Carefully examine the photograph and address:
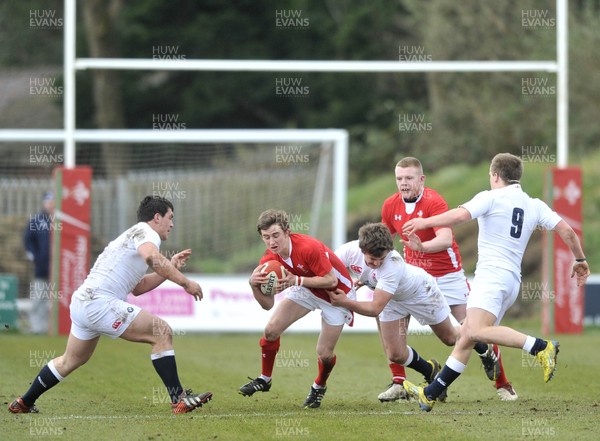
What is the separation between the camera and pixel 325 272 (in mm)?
9398

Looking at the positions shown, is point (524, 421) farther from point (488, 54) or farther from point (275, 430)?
point (488, 54)

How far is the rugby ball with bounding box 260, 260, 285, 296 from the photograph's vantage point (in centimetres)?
910

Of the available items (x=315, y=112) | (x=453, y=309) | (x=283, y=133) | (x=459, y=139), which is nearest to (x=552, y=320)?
(x=283, y=133)

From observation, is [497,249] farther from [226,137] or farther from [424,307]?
[226,137]

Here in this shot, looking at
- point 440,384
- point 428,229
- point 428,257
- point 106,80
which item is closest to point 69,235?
point 428,257

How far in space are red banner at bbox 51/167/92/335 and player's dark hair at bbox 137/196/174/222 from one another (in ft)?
28.0

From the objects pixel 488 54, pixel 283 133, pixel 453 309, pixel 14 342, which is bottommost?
pixel 14 342

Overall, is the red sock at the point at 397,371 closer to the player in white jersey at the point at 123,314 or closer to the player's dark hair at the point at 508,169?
the player in white jersey at the point at 123,314

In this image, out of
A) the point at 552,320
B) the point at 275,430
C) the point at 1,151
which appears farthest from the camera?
the point at 1,151

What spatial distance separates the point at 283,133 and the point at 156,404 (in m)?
9.44

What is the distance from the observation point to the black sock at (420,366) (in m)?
10.4

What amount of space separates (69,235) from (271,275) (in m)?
9.07

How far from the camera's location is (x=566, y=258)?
1780 centimetres

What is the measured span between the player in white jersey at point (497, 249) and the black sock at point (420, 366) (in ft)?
3.39
